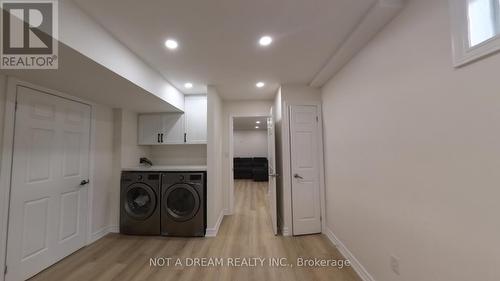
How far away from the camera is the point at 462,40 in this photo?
1.02 meters

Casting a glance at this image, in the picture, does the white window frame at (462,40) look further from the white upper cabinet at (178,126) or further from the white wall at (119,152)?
the white wall at (119,152)

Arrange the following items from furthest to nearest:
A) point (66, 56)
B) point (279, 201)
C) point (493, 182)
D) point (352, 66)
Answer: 1. point (279, 201)
2. point (352, 66)
3. point (66, 56)
4. point (493, 182)

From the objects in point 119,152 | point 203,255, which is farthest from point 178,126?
point 203,255

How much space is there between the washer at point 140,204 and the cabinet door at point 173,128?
2.76ft

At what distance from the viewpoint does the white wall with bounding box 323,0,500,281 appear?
3.10 ft

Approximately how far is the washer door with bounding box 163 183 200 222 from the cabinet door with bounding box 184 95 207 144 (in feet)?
3.31

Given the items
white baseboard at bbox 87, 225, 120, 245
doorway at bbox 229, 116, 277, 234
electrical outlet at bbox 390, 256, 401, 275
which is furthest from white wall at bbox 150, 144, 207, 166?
electrical outlet at bbox 390, 256, 401, 275

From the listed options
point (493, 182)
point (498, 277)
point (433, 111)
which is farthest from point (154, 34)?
point (498, 277)

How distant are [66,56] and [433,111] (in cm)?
268

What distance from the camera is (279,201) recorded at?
3508 mm

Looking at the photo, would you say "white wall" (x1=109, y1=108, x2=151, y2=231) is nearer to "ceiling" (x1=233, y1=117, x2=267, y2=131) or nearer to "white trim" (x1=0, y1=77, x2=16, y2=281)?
"white trim" (x1=0, y1=77, x2=16, y2=281)

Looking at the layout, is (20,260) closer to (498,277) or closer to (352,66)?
(498,277)

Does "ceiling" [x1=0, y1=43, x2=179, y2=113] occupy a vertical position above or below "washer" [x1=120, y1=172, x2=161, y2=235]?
above

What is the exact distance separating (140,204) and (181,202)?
69cm
